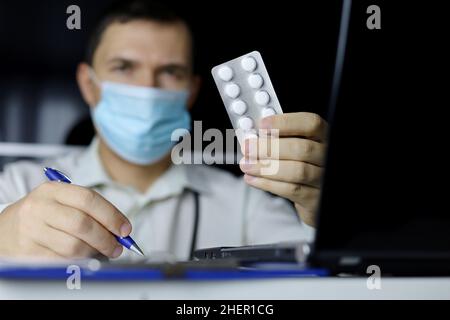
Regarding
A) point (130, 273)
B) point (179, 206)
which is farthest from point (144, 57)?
point (130, 273)

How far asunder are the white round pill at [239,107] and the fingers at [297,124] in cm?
3

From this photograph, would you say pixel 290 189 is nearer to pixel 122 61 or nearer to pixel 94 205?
pixel 94 205

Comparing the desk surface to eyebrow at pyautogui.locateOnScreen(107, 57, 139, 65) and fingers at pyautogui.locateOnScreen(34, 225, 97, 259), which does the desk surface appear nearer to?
fingers at pyautogui.locateOnScreen(34, 225, 97, 259)

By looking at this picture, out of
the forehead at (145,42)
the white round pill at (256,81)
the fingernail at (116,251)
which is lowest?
Answer: the fingernail at (116,251)

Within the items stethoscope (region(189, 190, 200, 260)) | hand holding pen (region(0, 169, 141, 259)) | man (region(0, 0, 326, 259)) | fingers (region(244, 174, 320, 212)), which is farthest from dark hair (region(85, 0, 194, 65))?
hand holding pen (region(0, 169, 141, 259))

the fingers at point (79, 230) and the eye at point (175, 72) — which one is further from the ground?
the eye at point (175, 72)

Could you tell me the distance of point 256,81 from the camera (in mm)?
698

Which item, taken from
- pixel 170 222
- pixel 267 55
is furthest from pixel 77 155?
pixel 267 55

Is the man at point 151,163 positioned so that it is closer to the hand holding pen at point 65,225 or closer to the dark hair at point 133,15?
the dark hair at point 133,15

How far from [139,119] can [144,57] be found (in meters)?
0.19

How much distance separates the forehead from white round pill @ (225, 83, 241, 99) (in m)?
0.75

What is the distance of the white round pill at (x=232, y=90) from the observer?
0.70 metres

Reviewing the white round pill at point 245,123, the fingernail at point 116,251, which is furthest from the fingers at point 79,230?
the white round pill at point 245,123

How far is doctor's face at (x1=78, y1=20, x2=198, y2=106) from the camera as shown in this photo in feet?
4.58
